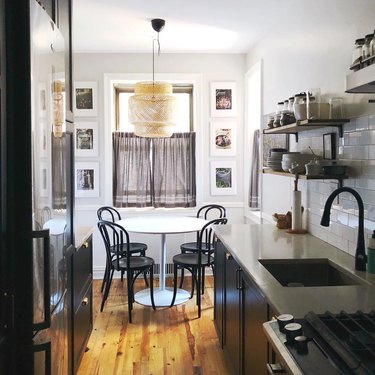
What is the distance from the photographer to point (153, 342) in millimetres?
3508

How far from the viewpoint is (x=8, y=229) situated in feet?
4.93

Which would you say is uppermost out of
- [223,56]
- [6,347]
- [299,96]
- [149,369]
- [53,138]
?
[223,56]

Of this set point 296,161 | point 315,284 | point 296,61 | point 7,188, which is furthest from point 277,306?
point 296,61

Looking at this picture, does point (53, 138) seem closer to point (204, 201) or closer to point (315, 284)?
point (315, 284)

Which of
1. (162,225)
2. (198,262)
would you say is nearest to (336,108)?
(198,262)

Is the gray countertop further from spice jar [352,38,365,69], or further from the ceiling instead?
the ceiling

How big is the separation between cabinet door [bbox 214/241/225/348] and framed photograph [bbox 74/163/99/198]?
7.51 feet

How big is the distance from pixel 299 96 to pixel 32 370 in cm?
225

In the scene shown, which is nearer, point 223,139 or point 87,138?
point 87,138

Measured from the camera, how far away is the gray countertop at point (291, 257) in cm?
165

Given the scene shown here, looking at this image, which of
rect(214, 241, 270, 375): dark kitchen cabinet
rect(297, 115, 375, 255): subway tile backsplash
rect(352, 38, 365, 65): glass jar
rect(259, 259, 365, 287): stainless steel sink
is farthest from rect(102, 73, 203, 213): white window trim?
rect(352, 38, 365, 65): glass jar

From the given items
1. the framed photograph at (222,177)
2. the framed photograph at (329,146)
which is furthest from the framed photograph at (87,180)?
the framed photograph at (329,146)

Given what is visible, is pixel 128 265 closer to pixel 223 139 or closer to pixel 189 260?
pixel 189 260

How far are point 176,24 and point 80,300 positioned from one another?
8.59 feet
